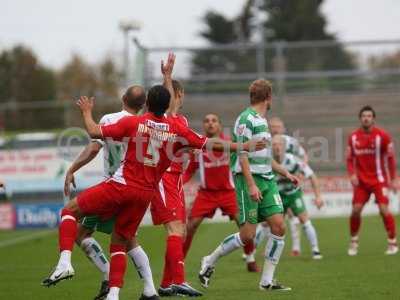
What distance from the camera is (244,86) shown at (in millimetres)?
29453

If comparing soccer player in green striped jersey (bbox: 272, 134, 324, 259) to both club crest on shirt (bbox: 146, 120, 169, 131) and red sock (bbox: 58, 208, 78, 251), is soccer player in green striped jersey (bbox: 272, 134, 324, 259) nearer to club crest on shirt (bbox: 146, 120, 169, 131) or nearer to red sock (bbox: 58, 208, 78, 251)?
club crest on shirt (bbox: 146, 120, 169, 131)

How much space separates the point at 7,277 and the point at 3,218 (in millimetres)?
14252

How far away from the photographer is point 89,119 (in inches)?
364

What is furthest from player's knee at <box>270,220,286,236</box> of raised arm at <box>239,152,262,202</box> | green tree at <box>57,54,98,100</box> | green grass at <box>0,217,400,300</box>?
green tree at <box>57,54,98,100</box>

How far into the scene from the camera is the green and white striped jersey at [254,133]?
36.0 feet

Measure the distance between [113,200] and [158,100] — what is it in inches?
43.5

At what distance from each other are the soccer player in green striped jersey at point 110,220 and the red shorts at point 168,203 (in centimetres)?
59

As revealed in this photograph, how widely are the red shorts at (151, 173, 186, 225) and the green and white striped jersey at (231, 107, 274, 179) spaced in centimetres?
80

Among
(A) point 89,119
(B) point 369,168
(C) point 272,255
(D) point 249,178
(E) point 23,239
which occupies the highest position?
(A) point 89,119

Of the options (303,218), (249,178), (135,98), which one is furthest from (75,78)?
(135,98)

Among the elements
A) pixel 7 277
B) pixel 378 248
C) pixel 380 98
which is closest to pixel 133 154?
pixel 7 277

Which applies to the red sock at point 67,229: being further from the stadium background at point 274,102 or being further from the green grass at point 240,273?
the stadium background at point 274,102

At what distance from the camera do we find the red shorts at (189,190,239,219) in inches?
559

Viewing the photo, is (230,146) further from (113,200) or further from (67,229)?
(67,229)
